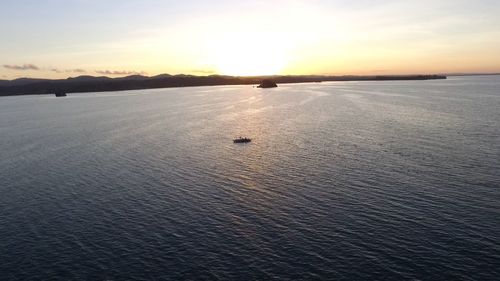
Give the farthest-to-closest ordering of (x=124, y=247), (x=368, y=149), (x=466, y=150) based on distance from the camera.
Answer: (x=368, y=149)
(x=466, y=150)
(x=124, y=247)

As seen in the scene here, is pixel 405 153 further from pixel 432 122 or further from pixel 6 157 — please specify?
pixel 6 157

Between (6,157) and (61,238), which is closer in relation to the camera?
(61,238)

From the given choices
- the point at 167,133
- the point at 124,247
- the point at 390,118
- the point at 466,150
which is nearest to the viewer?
the point at 124,247

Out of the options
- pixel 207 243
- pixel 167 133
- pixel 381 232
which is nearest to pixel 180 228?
pixel 207 243

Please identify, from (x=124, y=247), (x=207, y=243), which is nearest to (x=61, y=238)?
(x=124, y=247)

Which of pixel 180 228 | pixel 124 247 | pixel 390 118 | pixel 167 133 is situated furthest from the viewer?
pixel 390 118

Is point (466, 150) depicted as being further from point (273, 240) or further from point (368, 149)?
point (273, 240)
